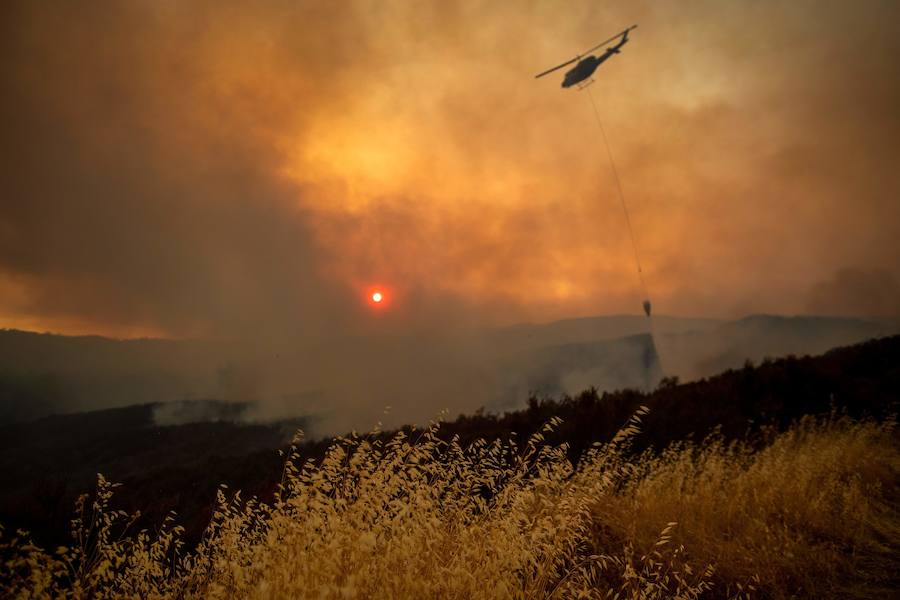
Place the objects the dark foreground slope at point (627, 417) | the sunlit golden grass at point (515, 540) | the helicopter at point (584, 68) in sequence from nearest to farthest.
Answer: the sunlit golden grass at point (515, 540) < the dark foreground slope at point (627, 417) < the helicopter at point (584, 68)

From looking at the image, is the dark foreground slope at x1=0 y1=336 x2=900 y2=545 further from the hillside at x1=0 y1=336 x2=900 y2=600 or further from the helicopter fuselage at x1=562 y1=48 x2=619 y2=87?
the helicopter fuselage at x1=562 y1=48 x2=619 y2=87

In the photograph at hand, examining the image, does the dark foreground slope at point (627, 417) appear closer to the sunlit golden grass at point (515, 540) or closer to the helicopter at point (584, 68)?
the sunlit golden grass at point (515, 540)

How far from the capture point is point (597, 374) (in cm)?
10375

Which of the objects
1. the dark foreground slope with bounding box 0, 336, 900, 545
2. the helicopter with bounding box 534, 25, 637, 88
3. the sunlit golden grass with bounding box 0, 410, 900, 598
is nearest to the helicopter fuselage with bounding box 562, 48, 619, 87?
the helicopter with bounding box 534, 25, 637, 88

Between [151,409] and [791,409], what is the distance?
Result: 88.8m

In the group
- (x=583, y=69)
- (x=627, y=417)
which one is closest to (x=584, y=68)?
(x=583, y=69)

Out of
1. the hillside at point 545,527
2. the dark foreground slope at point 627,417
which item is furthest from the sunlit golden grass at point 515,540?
the dark foreground slope at point 627,417

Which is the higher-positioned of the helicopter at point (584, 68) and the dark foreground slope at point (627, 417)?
the helicopter at point (584, 68)

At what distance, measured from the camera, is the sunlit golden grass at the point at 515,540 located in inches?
115

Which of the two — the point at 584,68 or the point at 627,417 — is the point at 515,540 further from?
the point at 584,68

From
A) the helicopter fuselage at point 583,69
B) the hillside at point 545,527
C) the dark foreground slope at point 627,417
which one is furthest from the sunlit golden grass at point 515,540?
the helicopter fuselage at point 583,69

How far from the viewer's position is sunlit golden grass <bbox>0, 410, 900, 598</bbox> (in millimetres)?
2932

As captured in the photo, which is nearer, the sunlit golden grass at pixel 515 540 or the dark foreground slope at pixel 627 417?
the sunlit golden grass at pixel 515 540

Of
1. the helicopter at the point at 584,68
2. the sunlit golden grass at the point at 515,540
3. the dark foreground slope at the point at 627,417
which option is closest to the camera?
the sunlit golden grass at the point at 515,540
